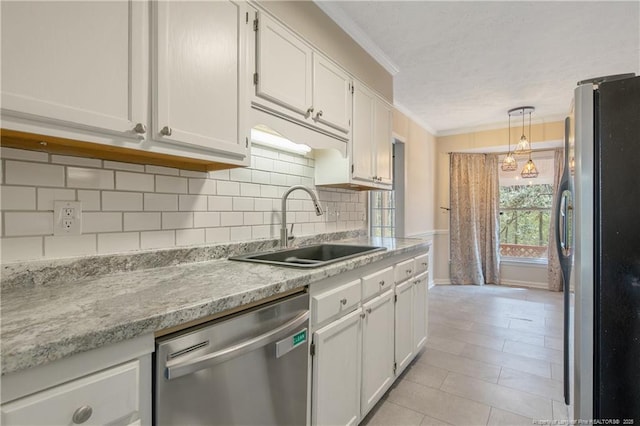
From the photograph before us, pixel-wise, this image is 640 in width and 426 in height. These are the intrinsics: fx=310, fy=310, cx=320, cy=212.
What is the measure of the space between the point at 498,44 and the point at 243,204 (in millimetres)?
2469

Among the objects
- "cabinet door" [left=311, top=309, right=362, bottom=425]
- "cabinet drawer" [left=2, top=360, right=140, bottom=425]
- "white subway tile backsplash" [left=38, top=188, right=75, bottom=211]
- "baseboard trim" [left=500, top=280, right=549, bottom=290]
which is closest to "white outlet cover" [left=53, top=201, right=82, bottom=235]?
"white subway tile backsplash" [left=38, top=188, right=75, bottom=211]

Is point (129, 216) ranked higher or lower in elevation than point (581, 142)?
lower

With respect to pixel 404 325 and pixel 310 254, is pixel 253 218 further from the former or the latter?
pixel 404 325

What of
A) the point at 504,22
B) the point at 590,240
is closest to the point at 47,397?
the point at 590,240

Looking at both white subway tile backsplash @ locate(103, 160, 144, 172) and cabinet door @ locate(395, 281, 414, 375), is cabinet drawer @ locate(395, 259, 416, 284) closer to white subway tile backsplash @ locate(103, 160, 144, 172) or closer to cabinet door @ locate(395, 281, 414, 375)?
cabinet door @ locate(395, 281, 414, 375)

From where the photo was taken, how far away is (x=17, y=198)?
3.40ft

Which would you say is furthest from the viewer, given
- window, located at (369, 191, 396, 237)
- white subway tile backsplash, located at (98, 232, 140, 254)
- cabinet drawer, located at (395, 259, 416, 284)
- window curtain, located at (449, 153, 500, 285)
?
window curtain, located at (449, 153, 500, 285)

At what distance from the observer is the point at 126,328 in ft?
2.31

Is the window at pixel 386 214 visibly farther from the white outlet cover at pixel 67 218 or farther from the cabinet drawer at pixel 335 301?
the white outlet cover at pixel 67 218

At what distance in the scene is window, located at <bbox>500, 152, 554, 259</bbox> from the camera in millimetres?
4996

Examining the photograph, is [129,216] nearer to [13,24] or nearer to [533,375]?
[13,24]

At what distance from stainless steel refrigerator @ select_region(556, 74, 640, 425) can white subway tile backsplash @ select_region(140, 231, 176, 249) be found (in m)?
1.70

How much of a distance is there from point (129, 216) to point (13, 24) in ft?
2.33

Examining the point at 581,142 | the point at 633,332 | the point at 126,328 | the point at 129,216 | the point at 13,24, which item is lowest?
the point at 633,332
